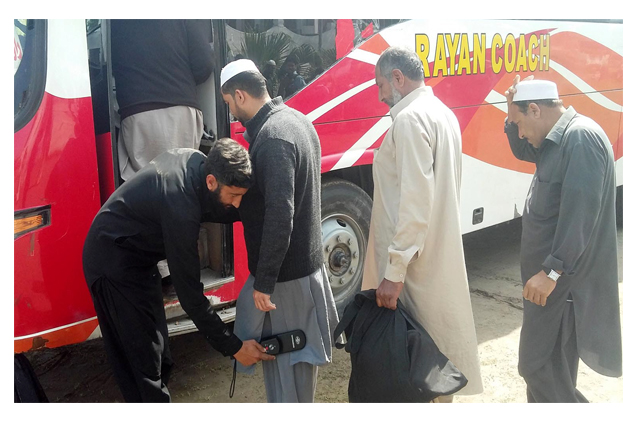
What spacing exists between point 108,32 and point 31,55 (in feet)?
1.42

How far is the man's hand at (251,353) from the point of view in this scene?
261 cm

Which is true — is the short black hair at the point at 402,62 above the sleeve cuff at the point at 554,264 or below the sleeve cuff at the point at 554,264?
above

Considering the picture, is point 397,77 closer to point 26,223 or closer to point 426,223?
point 426,223

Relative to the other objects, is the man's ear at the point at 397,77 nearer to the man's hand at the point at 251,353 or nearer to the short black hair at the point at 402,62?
the short black hair at the point at 402,62

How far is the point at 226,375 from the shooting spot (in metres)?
3.58

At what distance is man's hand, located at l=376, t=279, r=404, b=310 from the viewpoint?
8.30 ft

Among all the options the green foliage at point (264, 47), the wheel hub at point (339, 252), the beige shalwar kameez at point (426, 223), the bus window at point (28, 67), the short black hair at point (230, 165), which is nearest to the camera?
the short black hair at point (230, 165)

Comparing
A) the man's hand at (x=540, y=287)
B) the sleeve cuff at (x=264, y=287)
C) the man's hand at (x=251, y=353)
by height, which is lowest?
the man's hand at (x=251, y=353)

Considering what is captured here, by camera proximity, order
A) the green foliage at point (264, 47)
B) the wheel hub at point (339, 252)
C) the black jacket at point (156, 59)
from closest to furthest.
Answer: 1. the black jacket at point (156, 59)
2. the green foliage at point (264, 47)
3. the wheel hub at point (339, 252)

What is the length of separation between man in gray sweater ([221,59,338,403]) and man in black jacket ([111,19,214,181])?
2.26 feet

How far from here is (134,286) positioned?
8.28ft

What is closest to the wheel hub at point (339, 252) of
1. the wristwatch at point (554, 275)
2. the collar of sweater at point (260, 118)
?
the collar of sweater at point (260, 118)

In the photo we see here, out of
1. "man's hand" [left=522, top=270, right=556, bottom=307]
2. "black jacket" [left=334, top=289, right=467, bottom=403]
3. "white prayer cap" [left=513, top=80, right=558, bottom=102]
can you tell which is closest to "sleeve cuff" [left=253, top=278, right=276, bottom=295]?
"black jacket" [left=334, top=289, right=467, bottom=403]

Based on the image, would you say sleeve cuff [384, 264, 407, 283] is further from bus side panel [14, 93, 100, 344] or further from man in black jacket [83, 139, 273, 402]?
bus side panel [14, 93, 100, 344]
